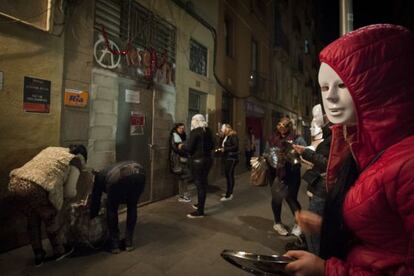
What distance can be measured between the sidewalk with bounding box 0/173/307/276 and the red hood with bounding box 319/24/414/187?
2999 millimetres

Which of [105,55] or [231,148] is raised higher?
[105,55]

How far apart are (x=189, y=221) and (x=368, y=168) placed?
4.74 metres

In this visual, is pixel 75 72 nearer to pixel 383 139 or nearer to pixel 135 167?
pixel 135 167

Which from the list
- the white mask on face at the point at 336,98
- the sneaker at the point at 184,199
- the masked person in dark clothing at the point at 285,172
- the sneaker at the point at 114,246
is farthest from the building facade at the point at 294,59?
the white mask on face at the point at 336,98

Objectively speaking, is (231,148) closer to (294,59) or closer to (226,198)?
(226,198)

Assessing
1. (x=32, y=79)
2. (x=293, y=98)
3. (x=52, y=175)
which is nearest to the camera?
(x=52, y=175)

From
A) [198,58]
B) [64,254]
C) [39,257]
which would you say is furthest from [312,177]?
[198,58]

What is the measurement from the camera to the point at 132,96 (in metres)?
6.31

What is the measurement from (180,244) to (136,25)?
4.51 meters

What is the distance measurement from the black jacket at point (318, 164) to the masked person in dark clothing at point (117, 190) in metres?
2.15

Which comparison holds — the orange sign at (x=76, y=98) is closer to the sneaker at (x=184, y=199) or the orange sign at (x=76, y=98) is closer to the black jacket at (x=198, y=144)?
the black jacket at (x=198, y=144)

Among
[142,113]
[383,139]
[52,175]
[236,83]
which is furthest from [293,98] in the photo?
[383,139]

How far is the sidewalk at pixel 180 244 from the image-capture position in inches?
143

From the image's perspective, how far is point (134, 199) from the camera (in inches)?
162
